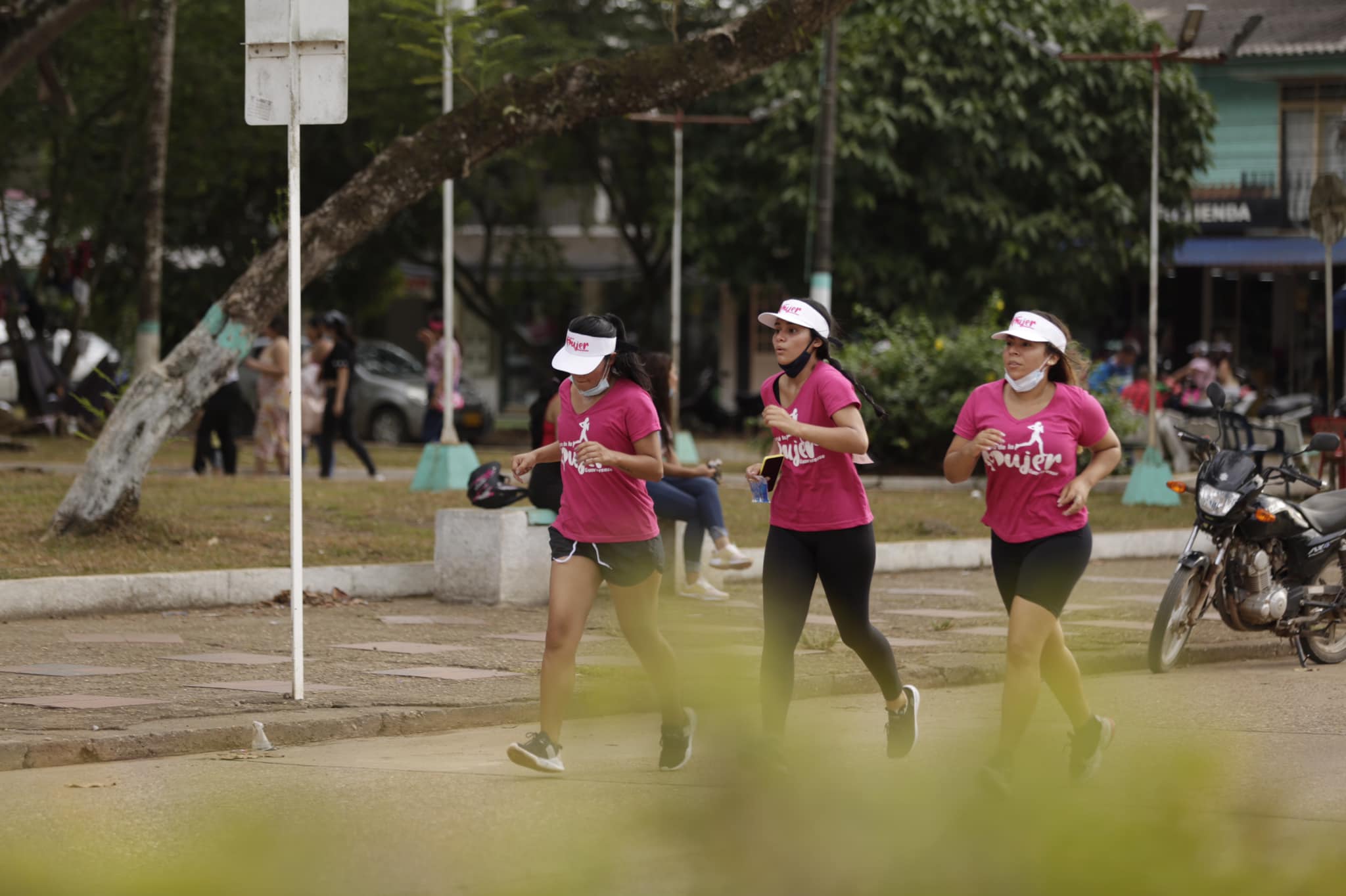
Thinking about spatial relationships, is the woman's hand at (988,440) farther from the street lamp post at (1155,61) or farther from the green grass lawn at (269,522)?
the street lamp post at (1155,61)

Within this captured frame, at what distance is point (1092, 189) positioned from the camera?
29844 mm

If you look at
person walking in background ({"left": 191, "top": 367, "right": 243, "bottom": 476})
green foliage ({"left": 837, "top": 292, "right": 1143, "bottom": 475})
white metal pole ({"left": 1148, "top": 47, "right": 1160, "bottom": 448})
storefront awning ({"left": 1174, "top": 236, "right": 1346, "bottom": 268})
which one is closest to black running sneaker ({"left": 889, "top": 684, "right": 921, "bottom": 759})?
white metal pole ({"left": 1148, "top": 47, "right": 1160, "bottom": 448})

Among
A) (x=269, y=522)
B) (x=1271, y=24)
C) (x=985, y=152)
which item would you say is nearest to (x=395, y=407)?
(x=985, y=152)

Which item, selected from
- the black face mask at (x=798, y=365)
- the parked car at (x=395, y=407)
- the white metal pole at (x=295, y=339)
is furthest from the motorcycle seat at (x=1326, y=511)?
the parked car at (x=395, y=407)

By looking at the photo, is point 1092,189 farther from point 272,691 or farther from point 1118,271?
point 272,691

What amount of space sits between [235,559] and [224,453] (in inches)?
275

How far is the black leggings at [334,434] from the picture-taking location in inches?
755

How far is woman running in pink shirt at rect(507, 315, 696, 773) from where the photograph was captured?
6434 millimetres

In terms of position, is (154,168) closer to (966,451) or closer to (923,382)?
(923,382)

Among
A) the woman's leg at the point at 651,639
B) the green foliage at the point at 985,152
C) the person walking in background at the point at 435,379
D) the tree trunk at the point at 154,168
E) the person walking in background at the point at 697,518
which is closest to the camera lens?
the woman's leg at the point at 651,639

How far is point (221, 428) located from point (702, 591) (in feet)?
28.4

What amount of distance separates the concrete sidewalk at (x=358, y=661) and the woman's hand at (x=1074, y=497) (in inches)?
47.2

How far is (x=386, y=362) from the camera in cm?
3144

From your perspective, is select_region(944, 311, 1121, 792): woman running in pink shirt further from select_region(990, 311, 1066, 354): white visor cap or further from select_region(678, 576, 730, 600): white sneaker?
select_region(678, 576, 730, 600): white sneaker
